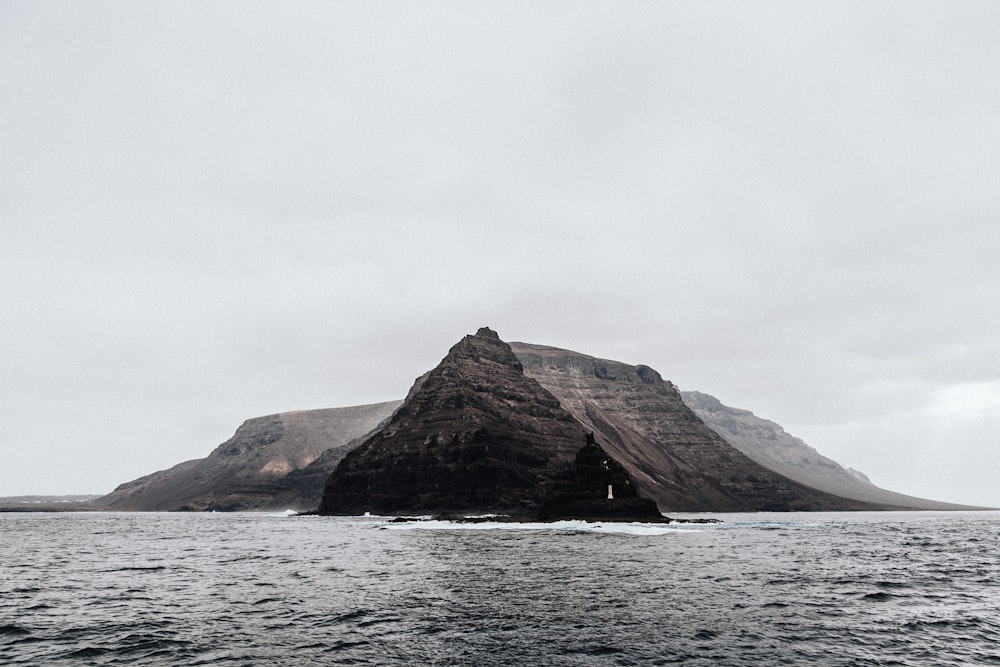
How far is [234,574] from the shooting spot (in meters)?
52.2

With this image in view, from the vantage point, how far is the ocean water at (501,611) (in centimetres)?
2611

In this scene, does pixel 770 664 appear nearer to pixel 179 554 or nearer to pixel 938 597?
pixel 938 597

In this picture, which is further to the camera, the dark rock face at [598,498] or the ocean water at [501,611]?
the dark rock face at [598,498]

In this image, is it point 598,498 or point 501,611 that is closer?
point 501,611

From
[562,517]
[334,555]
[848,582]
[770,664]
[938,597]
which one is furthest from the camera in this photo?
[562,517]

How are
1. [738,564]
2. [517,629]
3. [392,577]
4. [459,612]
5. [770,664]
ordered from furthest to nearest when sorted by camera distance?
[738,564]
[392,577]
[459,612]
[517,629]
[770,664]

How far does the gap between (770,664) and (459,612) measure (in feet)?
53.1

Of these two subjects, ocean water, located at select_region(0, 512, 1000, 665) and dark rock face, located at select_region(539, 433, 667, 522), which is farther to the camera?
dark rock face, located at select_region(539, 433, 667, 522)

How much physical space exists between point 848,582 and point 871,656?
2449cm

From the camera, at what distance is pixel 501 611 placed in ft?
117

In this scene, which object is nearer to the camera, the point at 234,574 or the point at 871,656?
the point at 871,656

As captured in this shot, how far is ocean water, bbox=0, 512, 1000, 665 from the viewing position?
85.7 feet

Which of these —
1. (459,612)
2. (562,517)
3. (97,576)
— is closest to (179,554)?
(97,576)

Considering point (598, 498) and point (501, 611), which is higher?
point (598, 498)
